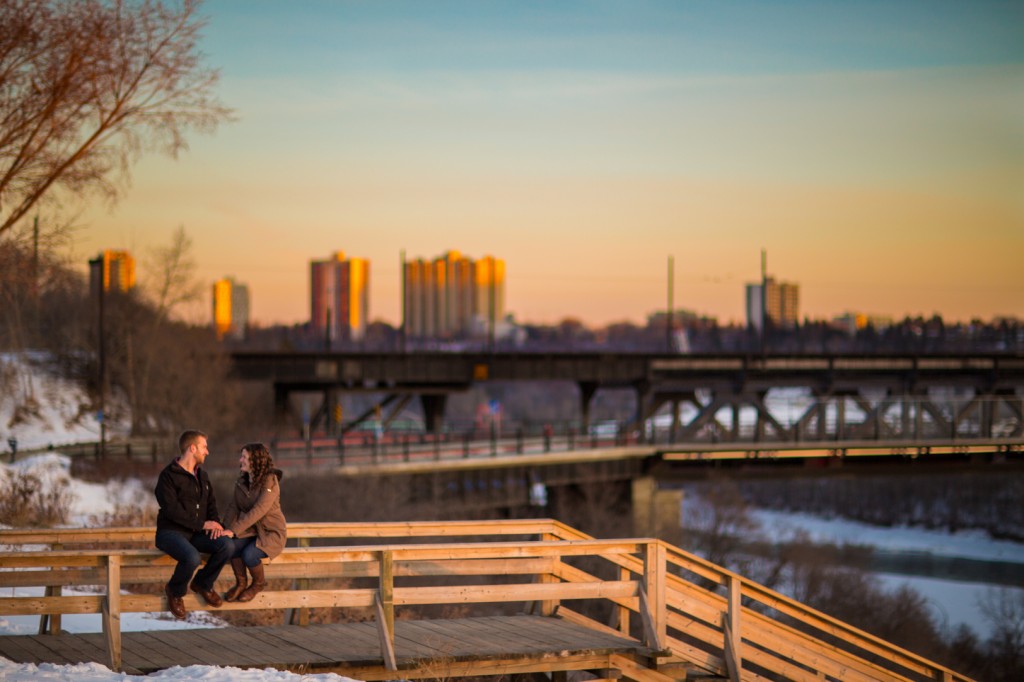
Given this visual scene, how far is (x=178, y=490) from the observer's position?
10.8 m

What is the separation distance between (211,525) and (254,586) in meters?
0.68

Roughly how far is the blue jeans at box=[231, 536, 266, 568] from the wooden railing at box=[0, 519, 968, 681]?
0.90 feet

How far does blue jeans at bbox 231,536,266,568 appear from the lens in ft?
35.7

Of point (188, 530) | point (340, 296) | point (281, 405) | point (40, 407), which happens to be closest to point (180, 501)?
point (188, 530)

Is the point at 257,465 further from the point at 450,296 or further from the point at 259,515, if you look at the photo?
the point at 450,296

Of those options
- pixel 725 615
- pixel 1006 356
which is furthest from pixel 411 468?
pixel 1006 356

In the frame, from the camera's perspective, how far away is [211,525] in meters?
10.8

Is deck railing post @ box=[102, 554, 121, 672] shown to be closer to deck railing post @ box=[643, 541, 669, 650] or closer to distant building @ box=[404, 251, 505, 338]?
deck railing post @ box=[643, 541, 669, 650]

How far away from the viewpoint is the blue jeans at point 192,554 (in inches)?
420

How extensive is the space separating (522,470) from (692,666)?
1417 inches

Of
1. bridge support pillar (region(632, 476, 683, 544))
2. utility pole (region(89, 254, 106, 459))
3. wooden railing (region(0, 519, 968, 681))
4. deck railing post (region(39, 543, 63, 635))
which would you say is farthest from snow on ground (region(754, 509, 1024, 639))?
deck railing post (region(39, 543, 63, 635))

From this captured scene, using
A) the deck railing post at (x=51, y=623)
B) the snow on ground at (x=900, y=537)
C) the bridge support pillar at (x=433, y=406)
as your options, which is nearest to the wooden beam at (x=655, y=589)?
the deck railing post at (x=51, y=623)

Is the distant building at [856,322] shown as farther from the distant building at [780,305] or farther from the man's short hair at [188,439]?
the man's short hair at [188,439]

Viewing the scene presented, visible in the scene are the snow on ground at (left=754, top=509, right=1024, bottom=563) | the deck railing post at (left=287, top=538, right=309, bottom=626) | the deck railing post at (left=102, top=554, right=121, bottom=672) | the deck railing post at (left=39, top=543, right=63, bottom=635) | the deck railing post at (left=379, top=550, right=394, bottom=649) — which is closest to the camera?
the deck railing post at (left=102, top=554, right=121, bottom=672)
